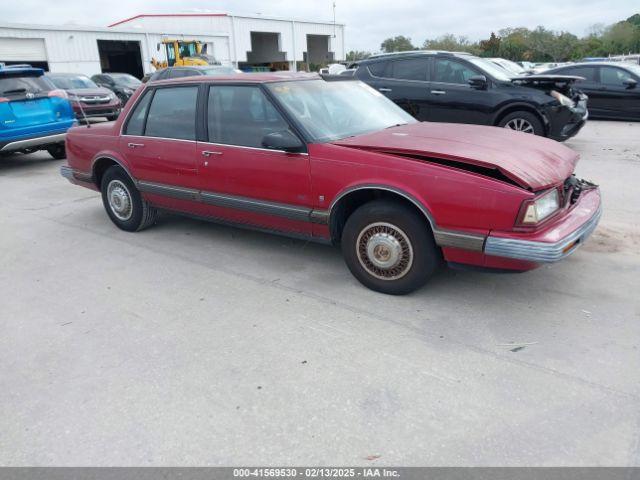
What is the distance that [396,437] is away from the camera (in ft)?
8.18

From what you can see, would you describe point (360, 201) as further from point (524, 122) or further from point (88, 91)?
point (88, 91)

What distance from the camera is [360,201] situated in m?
4.07

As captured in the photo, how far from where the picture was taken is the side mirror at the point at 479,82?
8.59m

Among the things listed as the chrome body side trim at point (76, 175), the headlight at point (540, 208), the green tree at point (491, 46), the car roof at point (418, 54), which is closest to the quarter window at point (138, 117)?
the chrome body side trim at point (76, 175)

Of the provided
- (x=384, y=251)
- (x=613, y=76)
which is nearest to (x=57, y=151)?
(x=384, y=251)

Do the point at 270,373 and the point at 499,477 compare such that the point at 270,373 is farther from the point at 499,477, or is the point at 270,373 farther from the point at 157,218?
the point at 157,218

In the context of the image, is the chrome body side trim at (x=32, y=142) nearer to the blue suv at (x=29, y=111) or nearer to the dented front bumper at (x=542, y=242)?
the blue suv at (x=29, y=111)

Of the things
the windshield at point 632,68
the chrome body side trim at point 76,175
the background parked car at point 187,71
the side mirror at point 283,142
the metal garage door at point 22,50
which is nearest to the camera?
the side mirror at point 283,142

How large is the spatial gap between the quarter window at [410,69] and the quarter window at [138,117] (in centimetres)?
549

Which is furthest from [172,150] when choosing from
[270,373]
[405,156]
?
[270,373]

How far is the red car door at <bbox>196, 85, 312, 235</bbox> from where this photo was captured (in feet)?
13.8

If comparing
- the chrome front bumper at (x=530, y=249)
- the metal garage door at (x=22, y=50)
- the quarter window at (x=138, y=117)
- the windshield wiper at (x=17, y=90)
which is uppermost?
the metal garage door at (x=22, y=50)

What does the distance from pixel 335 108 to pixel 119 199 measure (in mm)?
2718

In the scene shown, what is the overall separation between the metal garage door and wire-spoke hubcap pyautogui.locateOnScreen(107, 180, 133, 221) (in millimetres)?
25988
